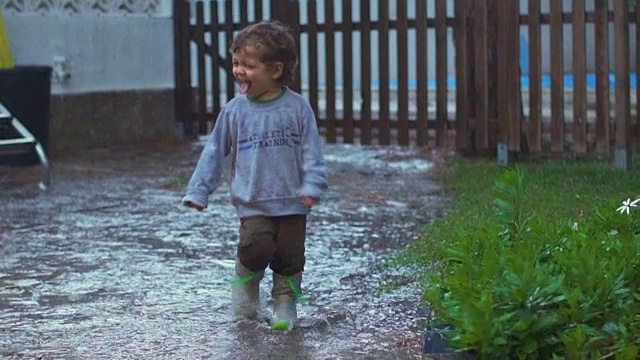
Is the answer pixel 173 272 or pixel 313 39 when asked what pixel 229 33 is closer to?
pixel 313 39

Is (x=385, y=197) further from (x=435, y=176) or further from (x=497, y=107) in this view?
(x=497, y=107)

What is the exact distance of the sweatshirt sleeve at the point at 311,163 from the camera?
452 cm

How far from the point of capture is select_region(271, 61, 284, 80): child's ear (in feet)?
15.0

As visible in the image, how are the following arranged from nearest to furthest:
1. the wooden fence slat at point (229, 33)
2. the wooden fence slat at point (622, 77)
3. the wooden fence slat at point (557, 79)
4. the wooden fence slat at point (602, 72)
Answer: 1. the wooden fence slat at point (622, 77)
2. the wooden fence slat at point (602, 72)
3. the wooden fence slat at point (557, 79)
4. the wooden fence slat at point (229, 33)

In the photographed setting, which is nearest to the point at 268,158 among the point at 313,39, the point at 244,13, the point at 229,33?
the point at 313,39

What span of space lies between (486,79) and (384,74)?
103 centimetres

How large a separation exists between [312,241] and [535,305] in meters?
3.08

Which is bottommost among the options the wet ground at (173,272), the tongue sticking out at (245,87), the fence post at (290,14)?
the wet ground at (173,272)

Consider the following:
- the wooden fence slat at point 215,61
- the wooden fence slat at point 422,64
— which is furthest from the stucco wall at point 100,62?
the wooden fence slat at point 422,64

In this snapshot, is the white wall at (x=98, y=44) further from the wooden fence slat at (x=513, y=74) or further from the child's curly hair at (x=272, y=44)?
the child's curly hair at (x=272, y=44)

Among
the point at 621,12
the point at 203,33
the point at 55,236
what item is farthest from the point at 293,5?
the point at 55,236

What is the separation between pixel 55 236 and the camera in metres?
6.74

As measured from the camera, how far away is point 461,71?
972 cm

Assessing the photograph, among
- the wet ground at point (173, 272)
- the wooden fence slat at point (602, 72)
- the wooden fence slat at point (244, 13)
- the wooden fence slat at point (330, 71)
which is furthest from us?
the wooden fence slat at point (244, 13)
